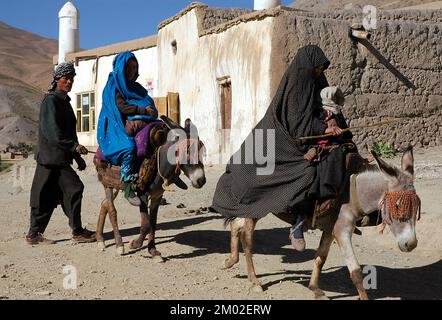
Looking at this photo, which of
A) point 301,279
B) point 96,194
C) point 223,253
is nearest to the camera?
point 301,279

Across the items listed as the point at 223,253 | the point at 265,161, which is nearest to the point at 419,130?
the point at 223,253

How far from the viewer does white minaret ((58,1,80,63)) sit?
2356cm

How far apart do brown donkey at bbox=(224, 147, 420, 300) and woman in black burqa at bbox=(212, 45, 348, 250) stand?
0.25 m

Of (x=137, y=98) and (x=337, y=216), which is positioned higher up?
(x=137, y=98)

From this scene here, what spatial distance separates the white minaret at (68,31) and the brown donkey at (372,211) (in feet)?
64.4

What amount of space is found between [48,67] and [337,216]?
78.9 m

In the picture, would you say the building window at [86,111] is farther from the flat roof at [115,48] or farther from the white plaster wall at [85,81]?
the flat roof at [115,48]

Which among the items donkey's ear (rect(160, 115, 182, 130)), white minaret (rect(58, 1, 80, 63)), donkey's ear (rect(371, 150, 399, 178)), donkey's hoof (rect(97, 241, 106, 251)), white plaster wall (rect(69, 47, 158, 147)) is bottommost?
donkey's hoof (rect(97, 241, 106, 251))

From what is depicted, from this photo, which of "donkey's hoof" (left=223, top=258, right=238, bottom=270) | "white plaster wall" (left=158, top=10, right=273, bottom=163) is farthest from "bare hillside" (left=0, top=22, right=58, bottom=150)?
"donkey's hoof" (left=223, top=258, right=238, bottom=270)

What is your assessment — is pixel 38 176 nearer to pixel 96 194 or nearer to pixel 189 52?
pixel 96 194

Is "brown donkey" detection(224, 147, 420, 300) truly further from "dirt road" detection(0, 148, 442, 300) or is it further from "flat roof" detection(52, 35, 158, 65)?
"flat roof" detection(52, 35, 158, 65)

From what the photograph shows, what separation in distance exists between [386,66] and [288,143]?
832 cm

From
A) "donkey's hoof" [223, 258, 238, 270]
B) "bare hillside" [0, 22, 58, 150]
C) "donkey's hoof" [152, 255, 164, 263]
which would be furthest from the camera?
"bare hillside" [0, 22, 58, 150]

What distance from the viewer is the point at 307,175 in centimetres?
500
